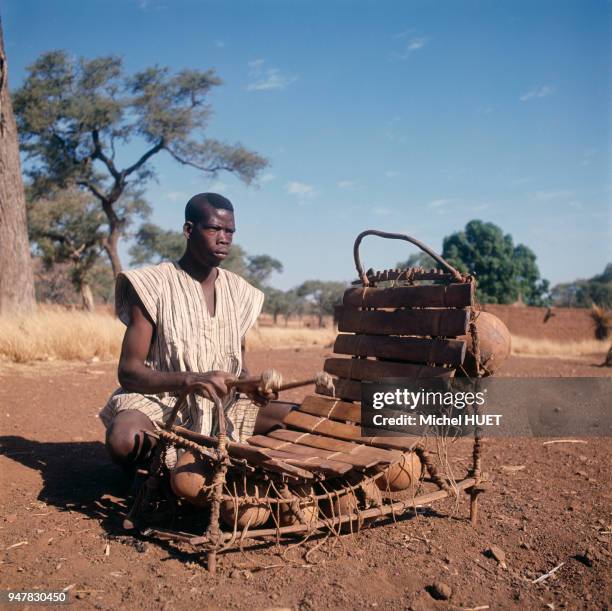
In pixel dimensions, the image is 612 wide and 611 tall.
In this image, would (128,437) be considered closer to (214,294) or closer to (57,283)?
(214,294)

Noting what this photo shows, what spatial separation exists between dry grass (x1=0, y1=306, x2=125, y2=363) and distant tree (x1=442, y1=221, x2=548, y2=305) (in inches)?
938

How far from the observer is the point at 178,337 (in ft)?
9.19

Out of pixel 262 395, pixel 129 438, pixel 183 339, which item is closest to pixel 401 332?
pixel 262 395

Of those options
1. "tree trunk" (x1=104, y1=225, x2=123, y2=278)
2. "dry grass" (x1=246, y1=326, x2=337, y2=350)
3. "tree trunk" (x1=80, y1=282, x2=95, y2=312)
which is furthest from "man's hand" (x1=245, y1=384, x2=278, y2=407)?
"tree trunk" (x1=80, y1=282, x2=95, y2=312)

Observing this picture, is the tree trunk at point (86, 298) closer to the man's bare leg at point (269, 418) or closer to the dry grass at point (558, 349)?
the dry grass at point (558, 349)

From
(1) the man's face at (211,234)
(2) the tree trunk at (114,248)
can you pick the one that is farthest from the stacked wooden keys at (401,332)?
(2) the tree trunk at (114,248)

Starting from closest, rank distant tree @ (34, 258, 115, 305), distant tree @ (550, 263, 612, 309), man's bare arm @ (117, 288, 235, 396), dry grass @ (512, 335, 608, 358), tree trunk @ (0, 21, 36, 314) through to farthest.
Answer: man's bare arm @ (117, 288, 235, 396), tree trunk @ (0, 21, 36, 314), dry grass @ (512, 335, 608, 358), distant tree @ (34, 258, 115, 305), distant tree @ (550, 263, 612, 309)

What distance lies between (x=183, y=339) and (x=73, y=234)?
2379cm

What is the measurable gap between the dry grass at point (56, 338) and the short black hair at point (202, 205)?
18.4 feet

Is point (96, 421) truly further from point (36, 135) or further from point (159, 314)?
point (36, 135)

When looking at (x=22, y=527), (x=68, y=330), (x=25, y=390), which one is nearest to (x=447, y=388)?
(x=22, y=527)

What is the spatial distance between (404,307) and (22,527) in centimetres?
208

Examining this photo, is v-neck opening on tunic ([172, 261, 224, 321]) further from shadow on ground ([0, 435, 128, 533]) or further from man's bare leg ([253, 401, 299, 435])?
shadow on ground ([0, 435, 128, 533])

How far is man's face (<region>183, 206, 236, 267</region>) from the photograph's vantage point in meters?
2.79
